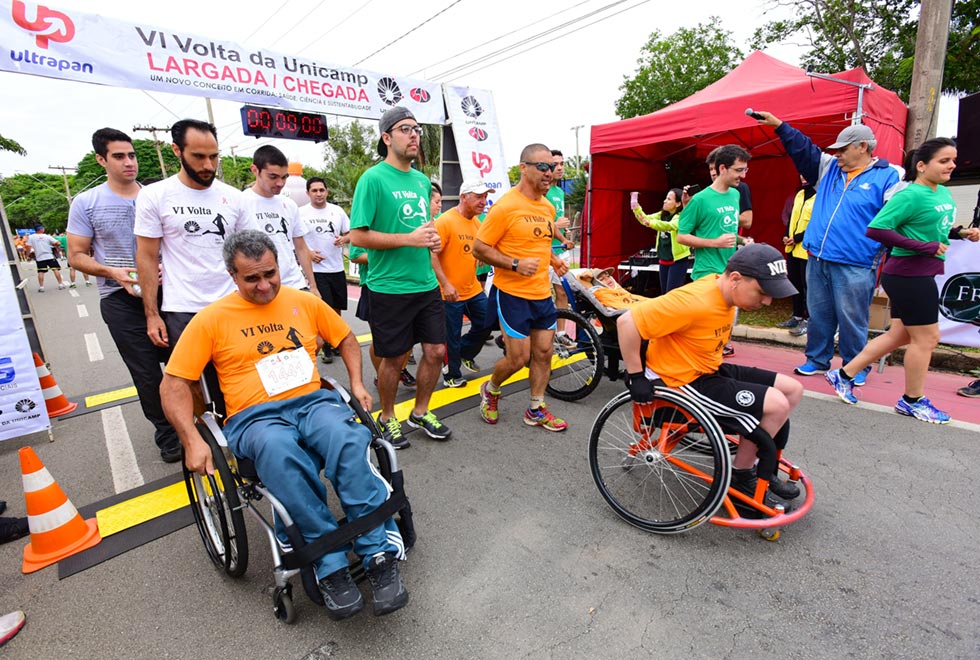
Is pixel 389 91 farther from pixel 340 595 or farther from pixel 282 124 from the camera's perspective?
pixel 340 595

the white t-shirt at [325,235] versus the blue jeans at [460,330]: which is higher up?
the white t-shirt at [325,235]

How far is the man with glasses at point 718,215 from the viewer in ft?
14.0

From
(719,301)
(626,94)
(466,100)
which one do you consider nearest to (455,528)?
(719,301)

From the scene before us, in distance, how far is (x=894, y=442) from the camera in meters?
3.18

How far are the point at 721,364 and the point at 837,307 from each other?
98.0 inches

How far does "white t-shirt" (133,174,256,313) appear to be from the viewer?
2766 mm

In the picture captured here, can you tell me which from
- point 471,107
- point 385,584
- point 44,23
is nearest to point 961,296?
point 385,584

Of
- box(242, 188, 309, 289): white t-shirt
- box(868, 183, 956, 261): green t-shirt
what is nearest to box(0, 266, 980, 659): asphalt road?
box(868, 183, 956, 261): green t-shirt

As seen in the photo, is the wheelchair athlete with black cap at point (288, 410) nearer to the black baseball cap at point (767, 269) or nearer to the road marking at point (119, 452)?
the road marking at point (119, 452)

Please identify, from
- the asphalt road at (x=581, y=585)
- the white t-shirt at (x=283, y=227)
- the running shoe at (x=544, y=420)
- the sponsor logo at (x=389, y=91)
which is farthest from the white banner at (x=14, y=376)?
the sponsor logo at (x=389, y=91)

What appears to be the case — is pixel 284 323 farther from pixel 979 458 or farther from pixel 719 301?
pixel 979 458

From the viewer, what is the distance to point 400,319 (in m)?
3.22

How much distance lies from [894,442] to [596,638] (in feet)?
8.74

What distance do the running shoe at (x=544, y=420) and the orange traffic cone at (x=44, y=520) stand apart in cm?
265
